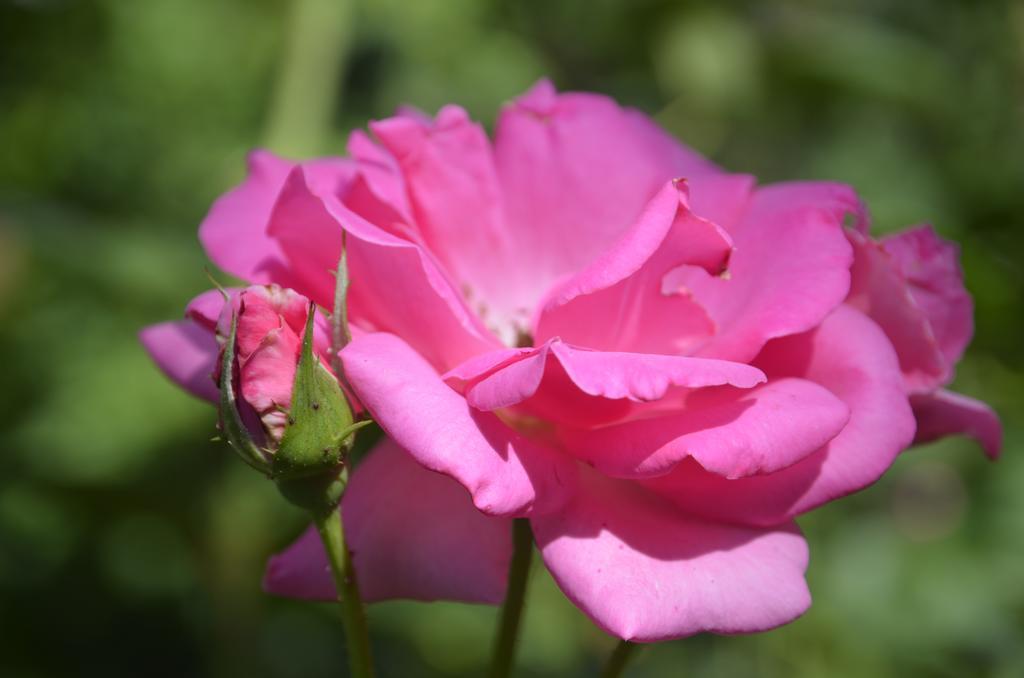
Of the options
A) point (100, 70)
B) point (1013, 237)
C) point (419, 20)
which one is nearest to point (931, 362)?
point (1013, 237)

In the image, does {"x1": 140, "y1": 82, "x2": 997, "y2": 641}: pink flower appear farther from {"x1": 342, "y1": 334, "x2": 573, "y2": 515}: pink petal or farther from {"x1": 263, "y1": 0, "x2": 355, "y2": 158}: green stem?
{"x1": 263, "y1": 0, "x2": 355, "y2": 158}: green stem

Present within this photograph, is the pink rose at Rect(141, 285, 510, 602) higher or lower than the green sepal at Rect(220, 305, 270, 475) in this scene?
lower

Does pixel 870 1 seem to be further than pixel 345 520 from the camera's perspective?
Yes

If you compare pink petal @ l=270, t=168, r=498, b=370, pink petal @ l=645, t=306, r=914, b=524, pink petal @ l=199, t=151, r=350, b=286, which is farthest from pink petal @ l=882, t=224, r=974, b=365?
pink petal @ l=199, t=151, r=350, b=286

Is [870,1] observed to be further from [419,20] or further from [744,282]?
[744,282]

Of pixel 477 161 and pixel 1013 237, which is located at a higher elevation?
pixel 477 161

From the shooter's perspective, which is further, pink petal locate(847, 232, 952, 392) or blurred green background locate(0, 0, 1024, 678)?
blurred green background locate(0, 0, 1024, 678)

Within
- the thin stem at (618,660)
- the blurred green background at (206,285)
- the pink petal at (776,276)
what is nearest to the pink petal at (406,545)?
the thin stem at (618,660)
